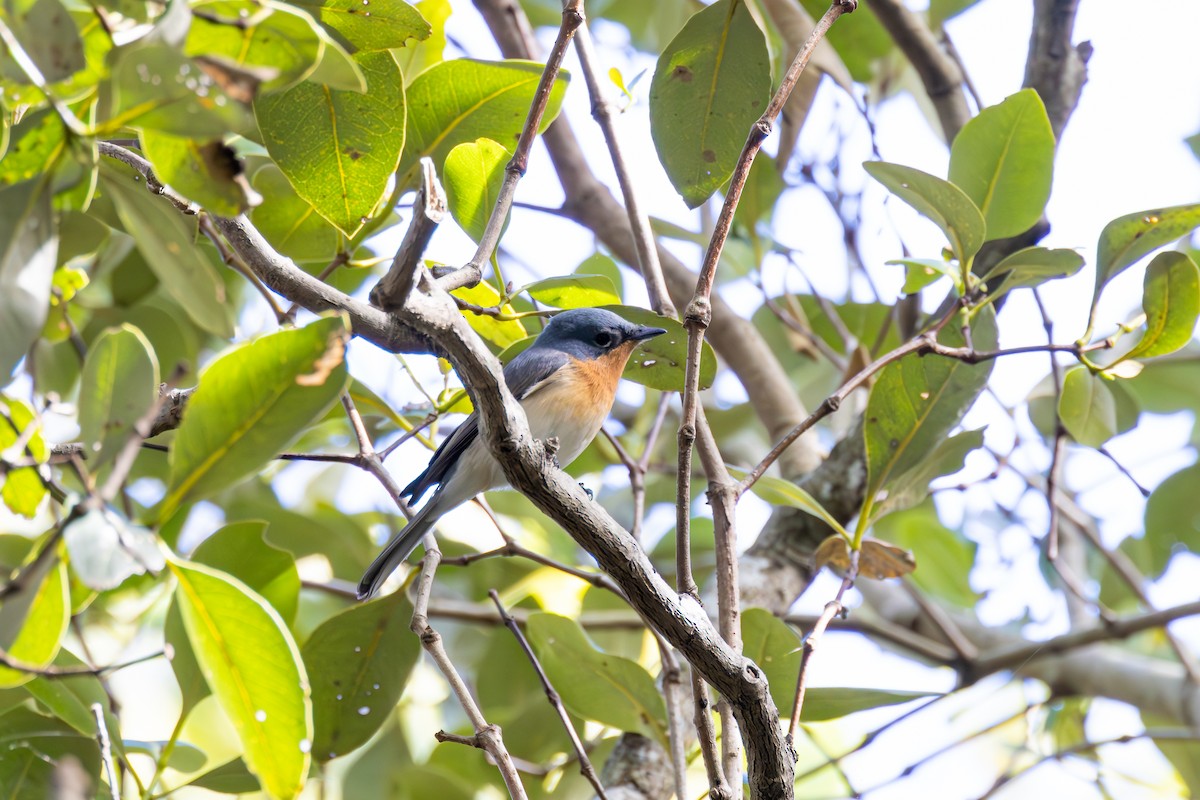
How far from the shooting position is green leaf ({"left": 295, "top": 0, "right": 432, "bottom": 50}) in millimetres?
2000

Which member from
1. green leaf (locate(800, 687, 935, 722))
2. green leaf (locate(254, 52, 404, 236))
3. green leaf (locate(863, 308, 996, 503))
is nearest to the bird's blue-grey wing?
green leaf (locate(254, 52, 404, 236))

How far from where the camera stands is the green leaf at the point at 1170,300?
2.37 m

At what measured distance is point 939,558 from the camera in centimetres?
504

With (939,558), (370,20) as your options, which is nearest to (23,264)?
(370,20)

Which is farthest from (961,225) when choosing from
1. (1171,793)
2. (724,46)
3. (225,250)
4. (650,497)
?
(1171,793)

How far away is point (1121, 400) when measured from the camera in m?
3.11

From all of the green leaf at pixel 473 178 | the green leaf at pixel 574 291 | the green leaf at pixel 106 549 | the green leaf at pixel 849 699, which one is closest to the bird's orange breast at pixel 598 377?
the green leaf at pixel 574 291

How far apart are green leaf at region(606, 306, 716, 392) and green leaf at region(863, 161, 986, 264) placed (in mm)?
581

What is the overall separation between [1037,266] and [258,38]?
6.49 feet

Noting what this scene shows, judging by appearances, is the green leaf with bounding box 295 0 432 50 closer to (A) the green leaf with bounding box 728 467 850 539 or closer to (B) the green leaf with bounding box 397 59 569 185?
(B) the green leaf with bounding box 397 59 569 185

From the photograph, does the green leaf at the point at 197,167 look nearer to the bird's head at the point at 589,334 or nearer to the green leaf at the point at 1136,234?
the green leaf at the point at 1136,234

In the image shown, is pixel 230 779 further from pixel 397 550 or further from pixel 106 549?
pixel 106 549

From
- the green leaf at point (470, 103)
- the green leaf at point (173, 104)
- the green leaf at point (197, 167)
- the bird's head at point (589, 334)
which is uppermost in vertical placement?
the bird's head at point (589, 334)

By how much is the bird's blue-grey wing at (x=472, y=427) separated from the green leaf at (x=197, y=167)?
1716 millimetres
